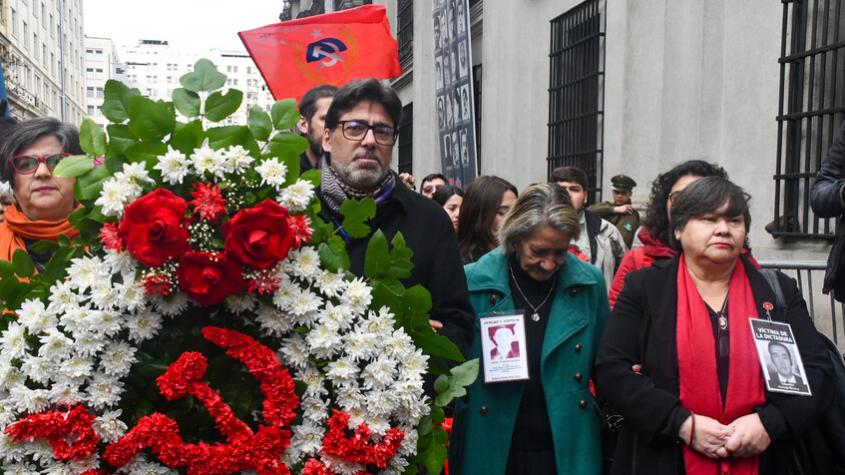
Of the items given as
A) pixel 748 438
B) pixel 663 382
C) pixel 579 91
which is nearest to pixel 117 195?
pixel 663 382

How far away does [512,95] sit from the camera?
13164 mm

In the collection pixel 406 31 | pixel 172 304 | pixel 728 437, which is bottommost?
pixel 728 437

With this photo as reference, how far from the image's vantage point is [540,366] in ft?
12.1

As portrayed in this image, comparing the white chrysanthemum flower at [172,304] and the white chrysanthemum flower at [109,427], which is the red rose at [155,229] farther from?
the white chrysanthemum flower at [109,427]

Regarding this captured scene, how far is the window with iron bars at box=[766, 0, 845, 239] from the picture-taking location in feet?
22.3

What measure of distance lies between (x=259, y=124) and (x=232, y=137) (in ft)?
0.25

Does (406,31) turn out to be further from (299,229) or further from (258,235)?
(258,235)

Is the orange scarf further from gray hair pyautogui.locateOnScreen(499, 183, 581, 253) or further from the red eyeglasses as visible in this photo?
gray hair pyautogui.locateOnScreen(499, 183, 581, 253)

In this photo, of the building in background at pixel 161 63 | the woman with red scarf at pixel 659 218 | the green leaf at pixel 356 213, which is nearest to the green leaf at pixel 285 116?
the green leaf at pixel 356 213

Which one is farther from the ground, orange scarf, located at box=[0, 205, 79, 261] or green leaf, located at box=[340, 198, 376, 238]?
green leaf, located at box=[340, 198, 376, 238]

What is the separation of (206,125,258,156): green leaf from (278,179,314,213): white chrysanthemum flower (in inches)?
5.3

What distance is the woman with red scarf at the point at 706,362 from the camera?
10.5 feet

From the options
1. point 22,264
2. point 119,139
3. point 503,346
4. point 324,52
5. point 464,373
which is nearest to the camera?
point 119,139

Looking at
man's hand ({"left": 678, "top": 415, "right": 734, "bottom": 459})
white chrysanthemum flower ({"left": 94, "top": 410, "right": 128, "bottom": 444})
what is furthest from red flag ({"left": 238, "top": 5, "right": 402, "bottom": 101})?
white chrysanthemum flower ({"left": 94, "top": 410, "right": 128, "bottom": 444})
